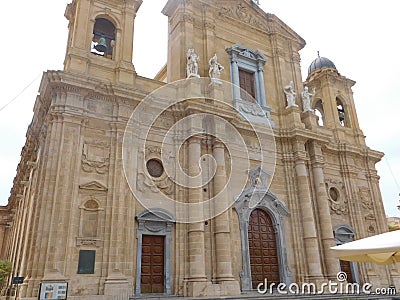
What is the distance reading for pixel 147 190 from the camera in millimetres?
12750

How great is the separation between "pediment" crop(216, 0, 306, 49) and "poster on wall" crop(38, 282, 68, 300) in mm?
14650

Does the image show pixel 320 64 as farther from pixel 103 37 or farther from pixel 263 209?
pixel 103 37

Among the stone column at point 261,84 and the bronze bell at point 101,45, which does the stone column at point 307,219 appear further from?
the bronze bell at point 101,45

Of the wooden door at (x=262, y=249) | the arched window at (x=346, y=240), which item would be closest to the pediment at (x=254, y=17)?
the wooden door at (x=262, y=249)

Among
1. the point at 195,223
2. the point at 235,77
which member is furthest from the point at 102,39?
the point at 195,223

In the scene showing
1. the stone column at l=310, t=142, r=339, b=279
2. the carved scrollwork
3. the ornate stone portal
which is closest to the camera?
the carved scrollwork

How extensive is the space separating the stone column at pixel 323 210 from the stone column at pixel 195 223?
21.6 feet

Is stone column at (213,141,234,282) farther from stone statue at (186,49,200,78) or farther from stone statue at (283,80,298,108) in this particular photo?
stone statue at (283,80,298,108)

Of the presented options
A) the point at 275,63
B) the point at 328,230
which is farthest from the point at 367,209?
the point at 275,63

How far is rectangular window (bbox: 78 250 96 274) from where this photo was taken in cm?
1084

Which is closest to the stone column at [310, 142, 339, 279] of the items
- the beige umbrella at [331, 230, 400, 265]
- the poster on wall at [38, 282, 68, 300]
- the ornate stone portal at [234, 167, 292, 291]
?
the ornate stone portal at [234, 167, 292, 291]

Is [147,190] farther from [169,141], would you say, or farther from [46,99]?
[46,99]

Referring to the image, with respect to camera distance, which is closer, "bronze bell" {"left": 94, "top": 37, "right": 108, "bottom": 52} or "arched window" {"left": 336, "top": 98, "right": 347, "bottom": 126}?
"bronze bell" {"left": 94, "top": 37, "right": 108, "bottom": 52}

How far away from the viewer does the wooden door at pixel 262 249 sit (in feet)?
46.6
